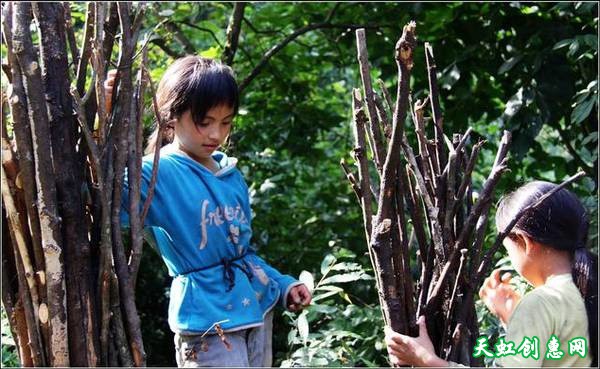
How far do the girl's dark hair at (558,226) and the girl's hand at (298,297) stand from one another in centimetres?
57

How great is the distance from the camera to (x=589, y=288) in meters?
2.04

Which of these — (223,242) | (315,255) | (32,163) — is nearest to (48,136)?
(32,163)

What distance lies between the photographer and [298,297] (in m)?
2.37

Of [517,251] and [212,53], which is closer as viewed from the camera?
[517,251]

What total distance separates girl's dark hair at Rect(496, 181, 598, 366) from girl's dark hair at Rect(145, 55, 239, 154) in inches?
30.6

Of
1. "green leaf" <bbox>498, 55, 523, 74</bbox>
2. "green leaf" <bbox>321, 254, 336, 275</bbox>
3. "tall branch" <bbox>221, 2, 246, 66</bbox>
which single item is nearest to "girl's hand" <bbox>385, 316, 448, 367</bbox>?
"green leaf" <bbox>321, 254, 336, 275</bbox>

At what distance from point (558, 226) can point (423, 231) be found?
1.04 feet

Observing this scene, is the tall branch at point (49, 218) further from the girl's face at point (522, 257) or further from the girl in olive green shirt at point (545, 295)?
the girl's face at point (522, 257)

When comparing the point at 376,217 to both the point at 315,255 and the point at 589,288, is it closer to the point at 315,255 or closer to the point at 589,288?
the point at 589,288

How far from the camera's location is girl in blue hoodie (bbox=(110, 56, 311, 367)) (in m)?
2.21

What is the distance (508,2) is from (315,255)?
156 centimetres

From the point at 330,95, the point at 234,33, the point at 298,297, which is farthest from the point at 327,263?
the point at 330,95

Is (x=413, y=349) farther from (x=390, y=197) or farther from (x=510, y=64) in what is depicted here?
(x=510, y=64)

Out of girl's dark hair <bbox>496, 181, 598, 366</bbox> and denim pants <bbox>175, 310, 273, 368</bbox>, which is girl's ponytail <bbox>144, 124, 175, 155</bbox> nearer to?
denim pants <bbox>175, 310, 273, 368</bbox>
